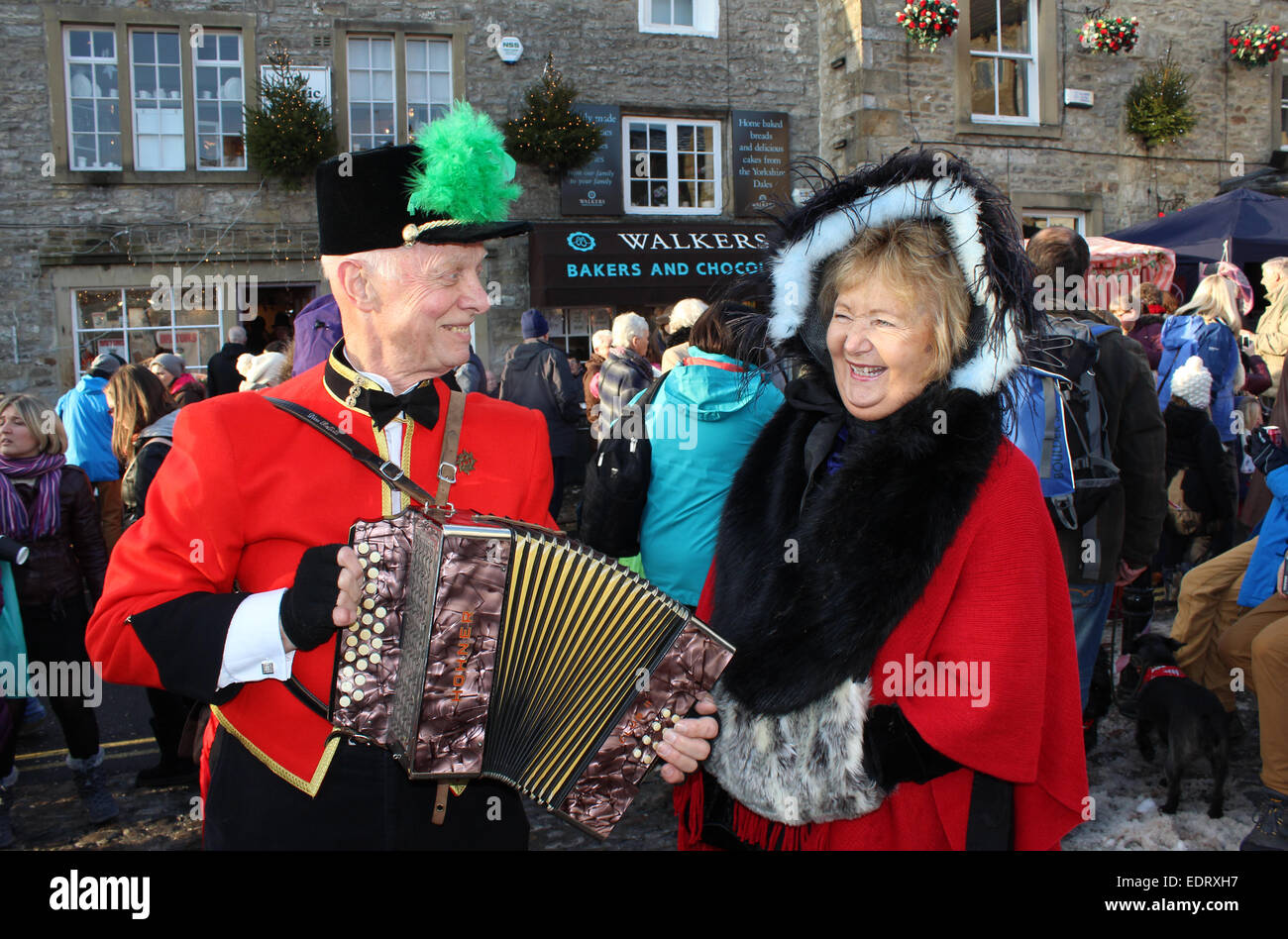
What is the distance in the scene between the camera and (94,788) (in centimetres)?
444

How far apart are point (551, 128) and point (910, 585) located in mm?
12333

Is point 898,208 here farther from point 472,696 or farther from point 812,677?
point 472,696

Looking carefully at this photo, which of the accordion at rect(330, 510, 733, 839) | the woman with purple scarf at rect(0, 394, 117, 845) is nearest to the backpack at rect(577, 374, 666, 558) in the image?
the accordion at rect(330, 510, 733, 839)

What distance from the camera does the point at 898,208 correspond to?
6.79 feet

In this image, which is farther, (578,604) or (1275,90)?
(1275,90)

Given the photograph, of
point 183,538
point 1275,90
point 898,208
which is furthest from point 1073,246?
point 1275,90

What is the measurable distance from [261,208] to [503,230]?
12.0 metres

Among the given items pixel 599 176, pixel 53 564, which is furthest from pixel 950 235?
pixel 599 176

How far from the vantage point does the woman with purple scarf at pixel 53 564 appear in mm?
4508

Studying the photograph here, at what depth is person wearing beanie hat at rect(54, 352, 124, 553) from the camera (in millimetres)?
7449

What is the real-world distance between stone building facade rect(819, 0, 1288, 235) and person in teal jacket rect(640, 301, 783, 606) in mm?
10727

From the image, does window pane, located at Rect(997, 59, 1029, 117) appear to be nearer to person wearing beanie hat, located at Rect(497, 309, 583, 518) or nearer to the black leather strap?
person wearing beanie hat, located at Rect(497, 309, 583, 518)

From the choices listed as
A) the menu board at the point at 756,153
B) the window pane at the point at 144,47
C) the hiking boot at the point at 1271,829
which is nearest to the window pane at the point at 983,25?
the menu board at the point at 756,153

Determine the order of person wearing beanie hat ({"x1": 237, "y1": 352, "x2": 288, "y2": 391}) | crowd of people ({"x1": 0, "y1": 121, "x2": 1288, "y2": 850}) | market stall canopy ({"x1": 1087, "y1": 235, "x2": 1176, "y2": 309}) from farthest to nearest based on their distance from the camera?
1. market stall canopy ({"x1": 1087, "y1": 235, "x2": 1176, "y2": 309})
2. person wearing beanie hat ({"x1": 237, "y1": 352, "x2": 288, "y2": 391})
3. crowd of people ({"x1": 0, "y1": 121, "x2": 1288, "y2": 850})
